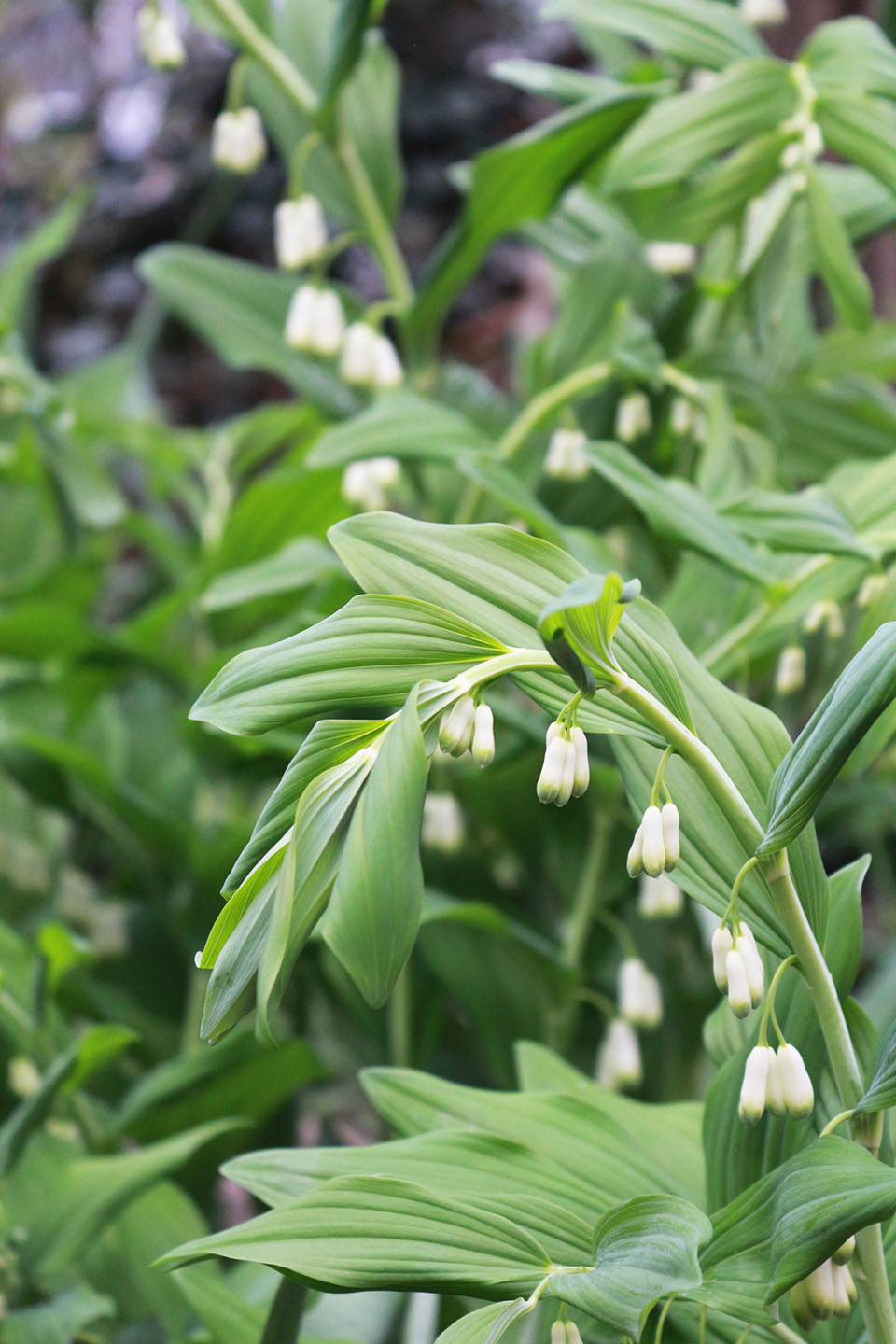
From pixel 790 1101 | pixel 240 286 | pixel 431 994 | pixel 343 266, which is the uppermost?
pixel 240 286

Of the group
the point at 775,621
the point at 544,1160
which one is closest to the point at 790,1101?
the point at 544,1160

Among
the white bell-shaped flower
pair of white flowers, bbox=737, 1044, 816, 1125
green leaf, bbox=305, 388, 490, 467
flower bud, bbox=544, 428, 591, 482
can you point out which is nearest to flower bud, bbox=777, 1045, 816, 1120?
pair of white flowers, bbox=737, 1044, 816, 1125

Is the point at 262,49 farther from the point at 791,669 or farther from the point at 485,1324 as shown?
the point at 485,1324

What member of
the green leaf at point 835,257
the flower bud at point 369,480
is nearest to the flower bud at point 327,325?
the flower bud at point 369,480

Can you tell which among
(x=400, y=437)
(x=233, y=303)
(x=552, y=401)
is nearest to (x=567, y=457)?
(x=552, y=401)

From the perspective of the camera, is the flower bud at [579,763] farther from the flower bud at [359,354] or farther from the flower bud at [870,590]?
the flower bud at [359,354]

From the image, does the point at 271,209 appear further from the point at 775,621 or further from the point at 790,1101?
the point at 790,1101
